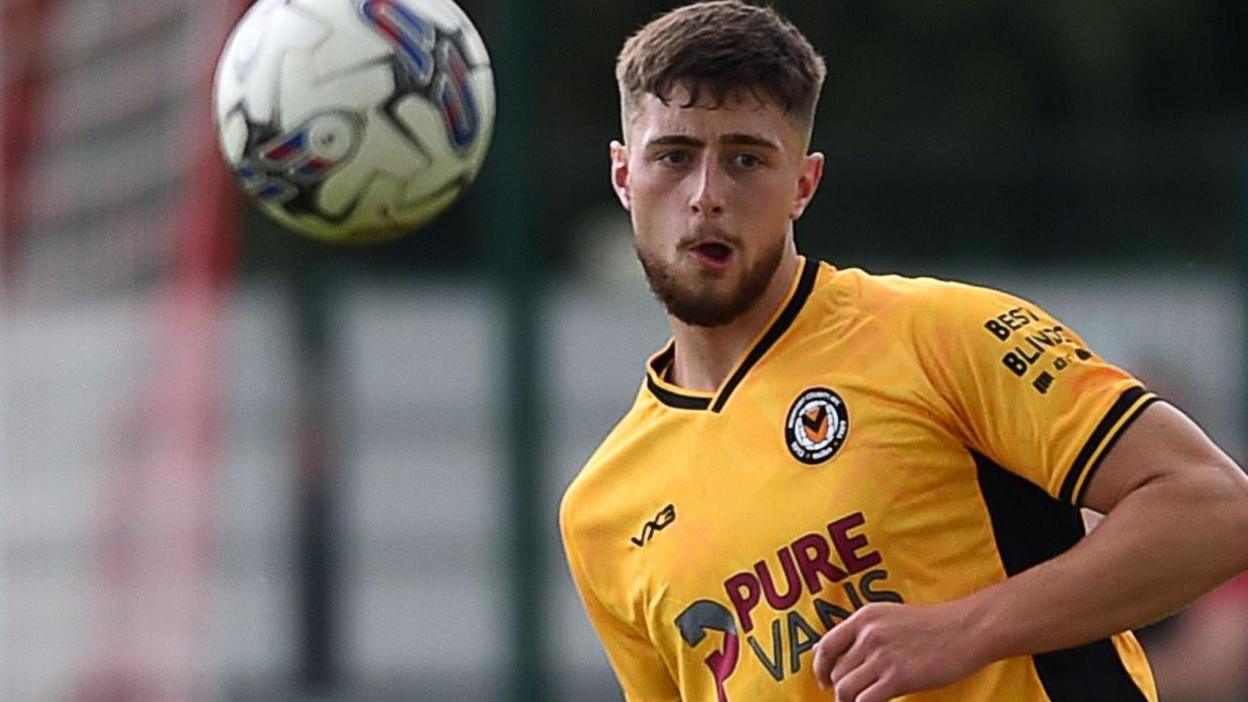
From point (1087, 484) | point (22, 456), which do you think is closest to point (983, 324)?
point (1087, 484)

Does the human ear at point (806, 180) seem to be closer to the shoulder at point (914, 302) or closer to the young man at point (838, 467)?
the young man at point (838, 467)

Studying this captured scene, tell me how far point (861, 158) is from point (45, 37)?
127 inches

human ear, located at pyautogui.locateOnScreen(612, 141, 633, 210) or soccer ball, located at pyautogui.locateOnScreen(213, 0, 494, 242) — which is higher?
soccer ball, located at pyautogui.locateOnScreen(213, 0, 494, 242)

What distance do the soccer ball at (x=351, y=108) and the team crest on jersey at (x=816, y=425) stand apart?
3.41ft

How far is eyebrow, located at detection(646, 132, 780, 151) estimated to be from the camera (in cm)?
421

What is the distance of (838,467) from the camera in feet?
13.6

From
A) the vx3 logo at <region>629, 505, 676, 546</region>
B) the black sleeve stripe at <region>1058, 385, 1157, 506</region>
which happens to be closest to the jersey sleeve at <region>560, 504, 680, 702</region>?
the vx3 logo at <region>629, 505, 676, 546</region>

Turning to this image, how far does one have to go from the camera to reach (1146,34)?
14414 millimetres

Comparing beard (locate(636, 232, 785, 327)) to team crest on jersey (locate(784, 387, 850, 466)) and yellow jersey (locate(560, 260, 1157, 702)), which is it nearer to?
yellow jersey (locate(560, 260, 1157, 702))

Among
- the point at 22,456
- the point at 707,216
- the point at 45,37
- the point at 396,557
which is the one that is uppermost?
the point at 45,37

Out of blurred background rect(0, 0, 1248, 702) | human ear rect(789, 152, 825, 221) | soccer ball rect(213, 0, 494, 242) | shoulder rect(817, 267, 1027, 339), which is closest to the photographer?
shoulder rect(817, 267, 1027, 339)

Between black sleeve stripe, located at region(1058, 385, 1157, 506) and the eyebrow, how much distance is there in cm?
71

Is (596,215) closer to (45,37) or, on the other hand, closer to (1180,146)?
(1180,146)

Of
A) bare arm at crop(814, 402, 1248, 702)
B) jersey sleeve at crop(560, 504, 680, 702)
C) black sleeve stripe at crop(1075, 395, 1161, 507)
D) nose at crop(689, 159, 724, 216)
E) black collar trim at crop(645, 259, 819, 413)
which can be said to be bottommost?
jersey sleeve at crop(560, 504, 680, 702)
